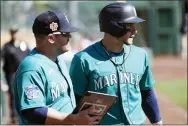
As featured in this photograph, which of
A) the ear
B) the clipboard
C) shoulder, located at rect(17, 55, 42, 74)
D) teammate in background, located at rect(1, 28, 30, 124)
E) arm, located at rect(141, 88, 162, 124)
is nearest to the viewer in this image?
the clipboard

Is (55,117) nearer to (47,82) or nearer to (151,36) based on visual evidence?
(47,82)

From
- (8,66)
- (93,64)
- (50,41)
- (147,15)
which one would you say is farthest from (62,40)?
(147,15)

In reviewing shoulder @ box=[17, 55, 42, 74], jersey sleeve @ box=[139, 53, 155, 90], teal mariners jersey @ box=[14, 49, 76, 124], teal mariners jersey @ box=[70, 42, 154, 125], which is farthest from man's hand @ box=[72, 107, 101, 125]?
jersey sleeve @ box=[139, 53, 155, 90]

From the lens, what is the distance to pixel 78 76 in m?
4.94

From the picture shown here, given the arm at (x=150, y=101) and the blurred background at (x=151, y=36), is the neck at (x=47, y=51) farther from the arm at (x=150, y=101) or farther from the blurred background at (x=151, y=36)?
the arm at (x=150, y=101)

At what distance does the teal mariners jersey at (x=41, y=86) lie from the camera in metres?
3.85

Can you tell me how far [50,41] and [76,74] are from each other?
88cm

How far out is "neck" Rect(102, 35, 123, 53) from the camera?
4.95 m

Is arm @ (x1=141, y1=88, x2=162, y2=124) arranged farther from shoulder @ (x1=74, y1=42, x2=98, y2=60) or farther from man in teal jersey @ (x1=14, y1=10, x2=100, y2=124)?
man in teal jersey @ (x1=14, y1=10, x2=100, y2=124)

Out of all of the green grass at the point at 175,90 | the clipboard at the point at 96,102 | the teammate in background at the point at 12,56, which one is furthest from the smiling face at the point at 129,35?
the green grass at the point at 175,90

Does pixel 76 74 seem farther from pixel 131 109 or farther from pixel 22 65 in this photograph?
pixel 22 65

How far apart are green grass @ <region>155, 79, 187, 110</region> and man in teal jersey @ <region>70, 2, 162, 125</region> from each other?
330 inches

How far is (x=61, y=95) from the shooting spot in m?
4.08

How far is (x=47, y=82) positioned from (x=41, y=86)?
0.08 m
